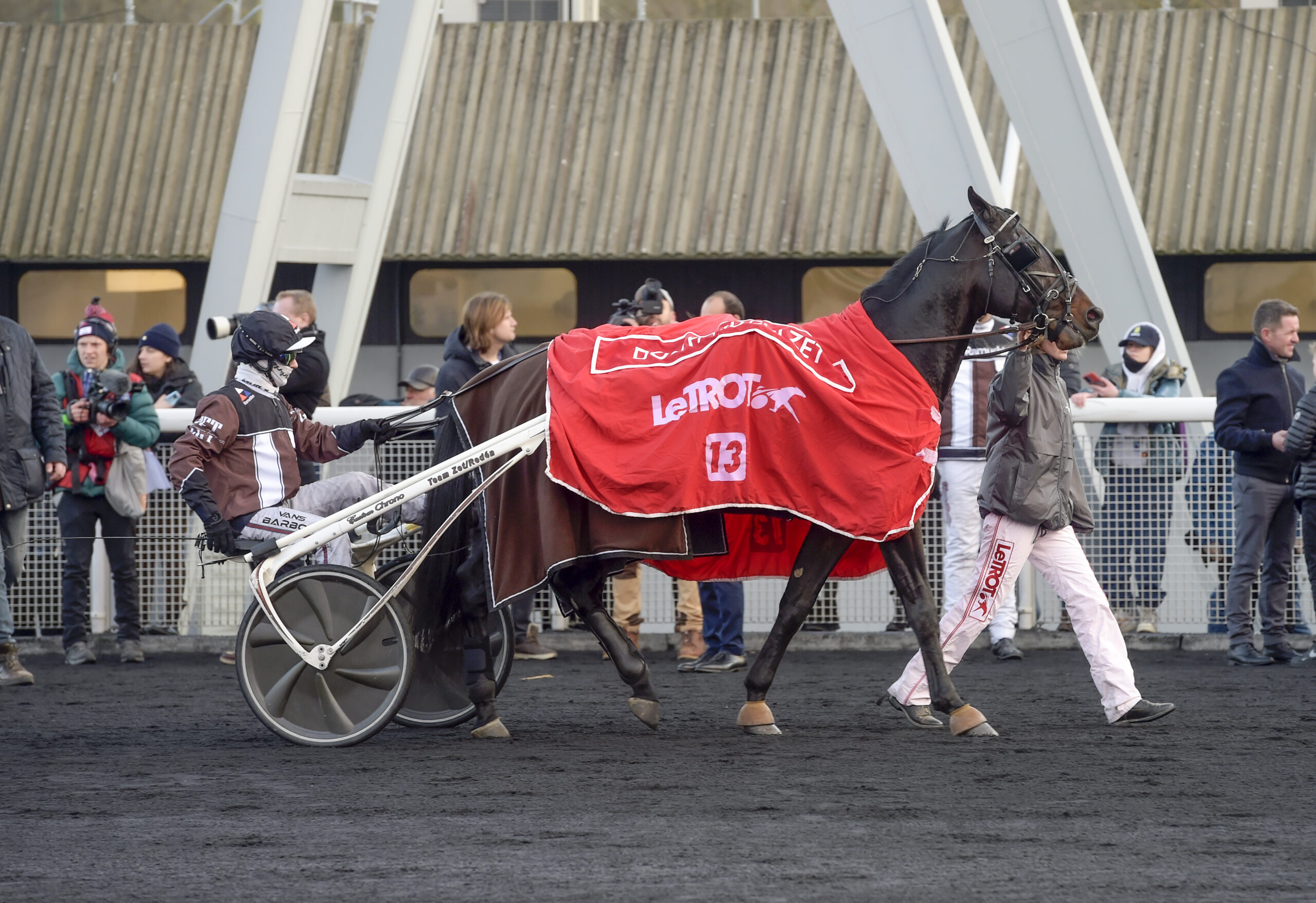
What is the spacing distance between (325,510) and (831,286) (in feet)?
32.8

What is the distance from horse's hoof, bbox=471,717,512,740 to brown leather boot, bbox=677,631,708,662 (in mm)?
2642

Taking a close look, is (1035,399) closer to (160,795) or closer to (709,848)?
(709,848)

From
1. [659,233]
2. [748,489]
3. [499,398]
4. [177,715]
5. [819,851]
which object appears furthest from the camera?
[659,233]

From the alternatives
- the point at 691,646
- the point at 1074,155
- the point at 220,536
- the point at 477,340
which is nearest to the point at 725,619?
the point at 691,646

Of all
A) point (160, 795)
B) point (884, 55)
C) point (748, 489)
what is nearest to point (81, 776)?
point (160, 795)

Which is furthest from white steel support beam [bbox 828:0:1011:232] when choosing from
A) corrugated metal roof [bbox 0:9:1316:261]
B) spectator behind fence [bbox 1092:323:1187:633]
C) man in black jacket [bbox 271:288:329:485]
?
corrugated metal roof [bbox 0:9:1316:261]

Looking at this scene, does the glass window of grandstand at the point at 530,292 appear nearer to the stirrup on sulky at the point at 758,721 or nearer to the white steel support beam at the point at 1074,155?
the white steel support beam at the point at 1074,155

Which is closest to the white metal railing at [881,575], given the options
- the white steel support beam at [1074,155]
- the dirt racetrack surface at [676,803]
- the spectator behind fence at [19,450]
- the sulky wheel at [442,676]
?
the spectator behind fence at [19,450]

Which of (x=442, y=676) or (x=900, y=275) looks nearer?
(x=900, y=275)

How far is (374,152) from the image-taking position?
12461mm

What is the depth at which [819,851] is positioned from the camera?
182 inches

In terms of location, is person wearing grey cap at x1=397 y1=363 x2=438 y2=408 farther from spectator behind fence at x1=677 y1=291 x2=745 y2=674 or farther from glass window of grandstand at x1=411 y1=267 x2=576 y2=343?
glass window of grandstand at x1=411 y1=267 x2=576 y2=343

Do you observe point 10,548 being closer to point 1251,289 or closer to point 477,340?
point 477,340

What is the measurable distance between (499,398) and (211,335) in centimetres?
156
